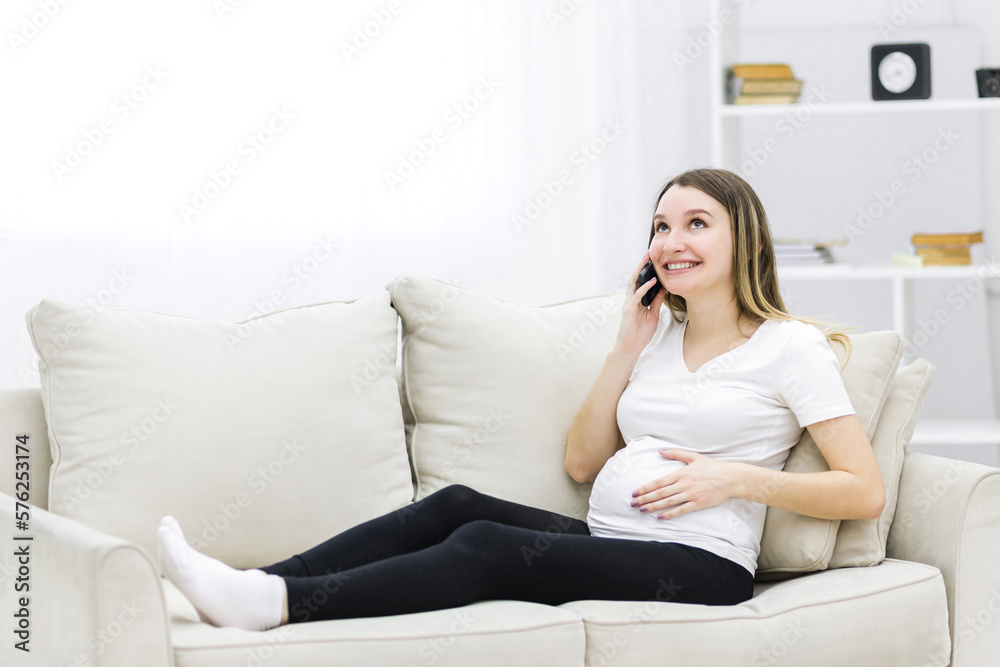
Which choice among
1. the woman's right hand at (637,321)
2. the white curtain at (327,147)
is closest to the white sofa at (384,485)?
Result: the woman's right hand at (637,321)

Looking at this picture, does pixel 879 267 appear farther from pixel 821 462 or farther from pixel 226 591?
pixel 226 591

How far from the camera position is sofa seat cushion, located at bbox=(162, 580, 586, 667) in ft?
4.31

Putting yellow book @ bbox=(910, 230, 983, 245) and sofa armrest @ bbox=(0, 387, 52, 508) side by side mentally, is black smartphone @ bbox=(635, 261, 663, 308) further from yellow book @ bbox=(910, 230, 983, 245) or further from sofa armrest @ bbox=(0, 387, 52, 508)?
yellow book @ bbox=(910, 230, 983, 245)

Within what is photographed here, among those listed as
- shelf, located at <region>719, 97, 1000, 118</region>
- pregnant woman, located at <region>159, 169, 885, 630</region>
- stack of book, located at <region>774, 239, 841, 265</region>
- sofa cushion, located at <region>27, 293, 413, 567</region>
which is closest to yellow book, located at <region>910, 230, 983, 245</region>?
stack of book, located at <region>774, 239, 841, 265</region>

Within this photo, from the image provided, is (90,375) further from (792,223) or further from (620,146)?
(792,223)

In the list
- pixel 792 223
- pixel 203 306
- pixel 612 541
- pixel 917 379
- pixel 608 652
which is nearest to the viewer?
pixel 608 652

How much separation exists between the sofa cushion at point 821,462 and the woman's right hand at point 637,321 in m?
0.33

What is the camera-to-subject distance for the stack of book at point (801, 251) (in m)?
2.78

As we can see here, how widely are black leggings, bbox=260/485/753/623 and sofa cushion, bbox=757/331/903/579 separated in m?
0.10

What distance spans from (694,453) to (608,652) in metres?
0.38

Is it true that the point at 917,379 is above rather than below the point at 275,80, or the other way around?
below

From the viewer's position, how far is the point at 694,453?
1651mm

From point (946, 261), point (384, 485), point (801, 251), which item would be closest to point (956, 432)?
point (946, 261)

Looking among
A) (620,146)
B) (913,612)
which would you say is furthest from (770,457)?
(620,146)
